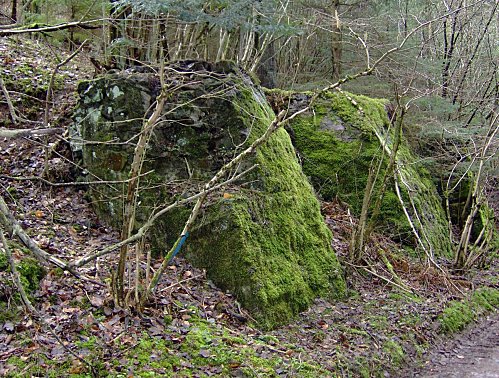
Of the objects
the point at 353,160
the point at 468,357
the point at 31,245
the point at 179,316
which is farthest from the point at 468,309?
the point at 31,245

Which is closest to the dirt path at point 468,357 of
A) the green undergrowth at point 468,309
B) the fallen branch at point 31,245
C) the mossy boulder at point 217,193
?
the green undergrowth at point 468,309

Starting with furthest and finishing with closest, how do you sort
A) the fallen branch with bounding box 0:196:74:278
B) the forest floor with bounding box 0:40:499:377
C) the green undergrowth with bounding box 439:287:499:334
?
the green undergrowth with bounding box 439:287:499:334 → the forest floor with bounding box 0:40:499:377 → the fallen branch with bounding box 0:196:74:278

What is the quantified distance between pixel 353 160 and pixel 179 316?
575 cm

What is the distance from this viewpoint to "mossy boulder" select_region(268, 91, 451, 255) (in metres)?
8.96

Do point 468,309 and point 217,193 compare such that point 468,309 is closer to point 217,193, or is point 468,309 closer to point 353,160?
point 353,160

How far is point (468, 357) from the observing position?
19.4 ft

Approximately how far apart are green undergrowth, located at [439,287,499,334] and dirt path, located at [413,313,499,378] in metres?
0.15

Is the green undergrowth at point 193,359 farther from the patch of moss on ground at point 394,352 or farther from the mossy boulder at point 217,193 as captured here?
the patch of moss on ground at point 394,352

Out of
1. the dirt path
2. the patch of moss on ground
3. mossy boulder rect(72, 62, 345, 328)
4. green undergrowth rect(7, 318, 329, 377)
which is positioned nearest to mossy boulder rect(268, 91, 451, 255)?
the dirt path

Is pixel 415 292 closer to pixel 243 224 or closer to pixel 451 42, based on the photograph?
pixel 243 224

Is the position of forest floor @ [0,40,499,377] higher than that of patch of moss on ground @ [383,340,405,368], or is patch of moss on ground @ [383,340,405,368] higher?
forest floor @ [0,40,499,377]

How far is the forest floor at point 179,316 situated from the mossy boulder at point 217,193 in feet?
0.90

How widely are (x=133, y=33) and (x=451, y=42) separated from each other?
948cm

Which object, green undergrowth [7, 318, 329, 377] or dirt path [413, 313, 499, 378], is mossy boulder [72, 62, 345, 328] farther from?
dirt path [413, 313, 499, 378]
